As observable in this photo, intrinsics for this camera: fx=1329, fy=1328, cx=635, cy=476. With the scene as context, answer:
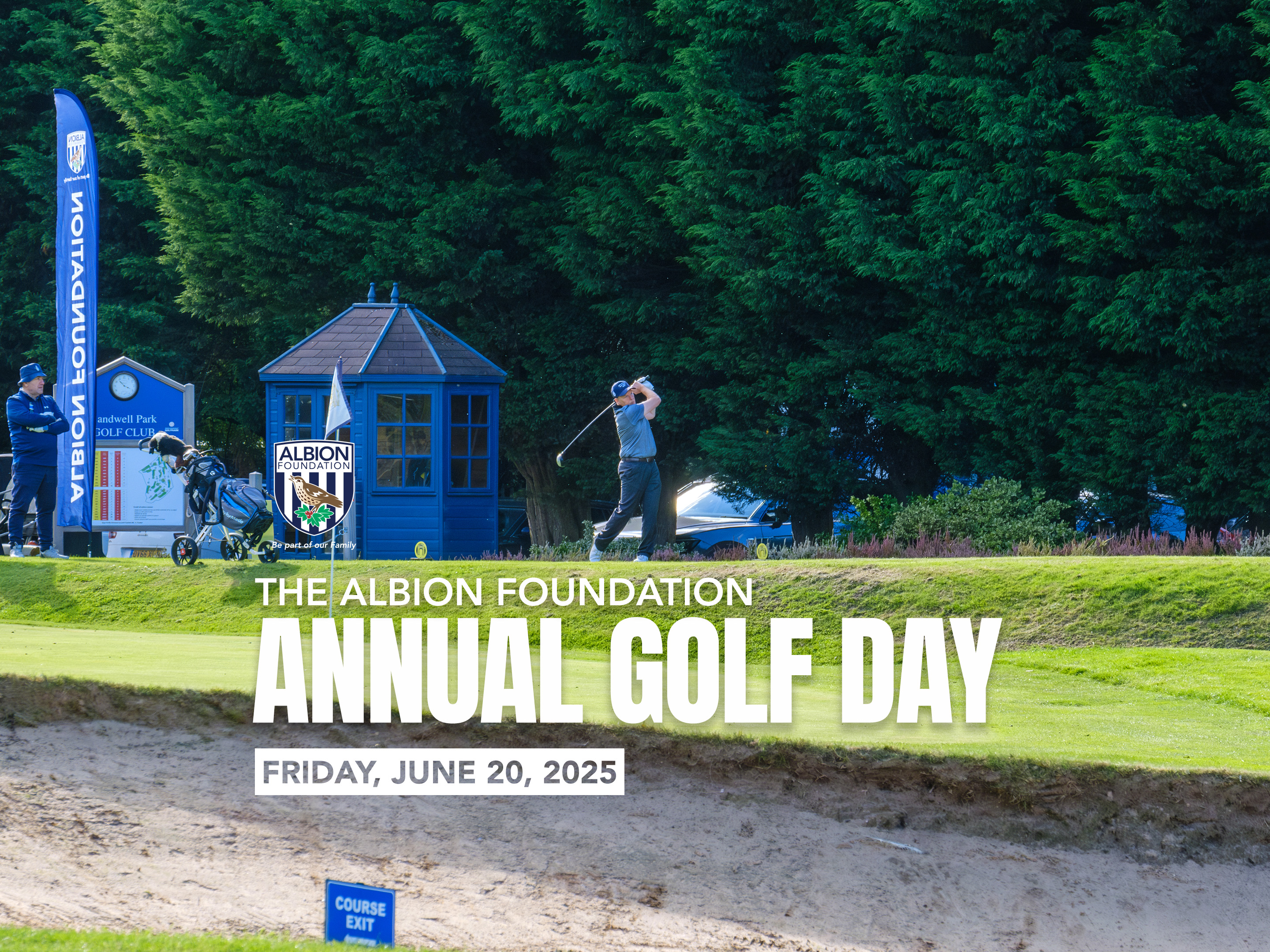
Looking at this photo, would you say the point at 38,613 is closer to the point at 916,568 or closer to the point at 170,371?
the point at 916,568

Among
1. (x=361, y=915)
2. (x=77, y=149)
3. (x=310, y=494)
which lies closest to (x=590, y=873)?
(x=361, y=915)

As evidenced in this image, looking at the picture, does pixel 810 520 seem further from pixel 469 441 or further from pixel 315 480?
pixel 315 480

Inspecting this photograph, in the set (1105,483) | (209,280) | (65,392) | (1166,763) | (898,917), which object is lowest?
(898,917)

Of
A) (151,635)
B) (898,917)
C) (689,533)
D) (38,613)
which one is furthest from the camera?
(689,533)

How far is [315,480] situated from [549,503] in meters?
9.07

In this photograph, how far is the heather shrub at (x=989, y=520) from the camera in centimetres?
1447

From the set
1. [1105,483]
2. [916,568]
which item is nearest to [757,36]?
[1105,483]

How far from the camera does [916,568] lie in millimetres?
11523

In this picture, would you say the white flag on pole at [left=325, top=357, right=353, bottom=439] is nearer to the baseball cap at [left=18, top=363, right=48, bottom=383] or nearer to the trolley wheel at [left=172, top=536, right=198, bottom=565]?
the trolley wheel at [left=172, top=536, right=198, bottom=565]

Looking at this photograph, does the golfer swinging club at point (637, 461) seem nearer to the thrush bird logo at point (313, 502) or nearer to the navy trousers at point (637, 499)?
the navy trousers at point (637, 499)

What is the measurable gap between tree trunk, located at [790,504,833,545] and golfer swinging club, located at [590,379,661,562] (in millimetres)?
4854

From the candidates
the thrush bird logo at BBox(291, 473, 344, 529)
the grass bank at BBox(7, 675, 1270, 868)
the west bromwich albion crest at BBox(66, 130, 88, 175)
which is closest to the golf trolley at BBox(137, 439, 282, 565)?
the thrush bird logo at BBox(291, 473, 344, 529)

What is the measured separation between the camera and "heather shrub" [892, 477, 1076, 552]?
1447 cm

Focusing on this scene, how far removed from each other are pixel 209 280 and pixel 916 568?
15134 mm
